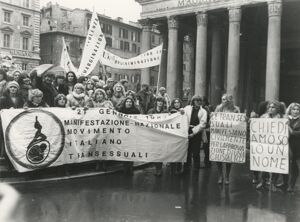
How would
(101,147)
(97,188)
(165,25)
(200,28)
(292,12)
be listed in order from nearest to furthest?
(97,188), (101,147), (200,28), (292,12), (165,25)

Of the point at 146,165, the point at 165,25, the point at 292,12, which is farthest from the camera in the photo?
the point at 165,25

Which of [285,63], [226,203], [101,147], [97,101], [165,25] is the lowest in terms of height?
[226,203]

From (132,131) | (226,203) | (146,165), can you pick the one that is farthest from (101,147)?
(226,203)

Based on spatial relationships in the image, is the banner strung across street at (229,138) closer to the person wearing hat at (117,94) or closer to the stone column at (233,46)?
the person wearing hat at (117,94)

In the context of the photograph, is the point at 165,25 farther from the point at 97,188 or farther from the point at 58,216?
the point at 58,216

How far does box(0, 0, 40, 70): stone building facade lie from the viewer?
5344cm

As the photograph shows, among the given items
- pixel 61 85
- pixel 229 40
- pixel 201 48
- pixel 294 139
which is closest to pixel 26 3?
pixel 201 48

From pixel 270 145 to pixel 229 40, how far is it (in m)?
15.1

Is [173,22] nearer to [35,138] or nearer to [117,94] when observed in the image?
[117,94]

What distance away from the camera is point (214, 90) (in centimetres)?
2669

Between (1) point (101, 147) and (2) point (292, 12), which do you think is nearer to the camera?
(1) point (101, 147)

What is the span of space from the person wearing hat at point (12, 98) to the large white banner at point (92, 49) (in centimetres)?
527

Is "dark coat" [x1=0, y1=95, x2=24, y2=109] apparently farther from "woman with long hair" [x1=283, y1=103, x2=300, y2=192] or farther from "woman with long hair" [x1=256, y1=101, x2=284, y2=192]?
"woman with long hair" [x1=283, y1=103, x2=300, y2=192]

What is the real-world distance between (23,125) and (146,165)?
4.08 m
